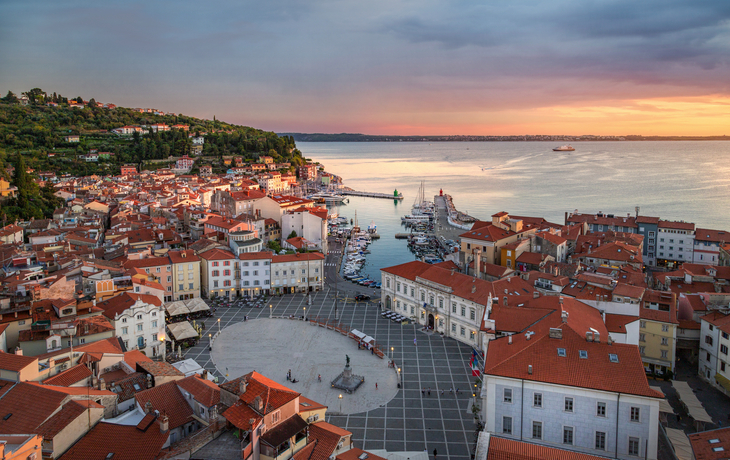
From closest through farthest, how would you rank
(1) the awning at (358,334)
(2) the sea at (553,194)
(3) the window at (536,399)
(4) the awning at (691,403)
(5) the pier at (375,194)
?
(3) the window at (536,399)
(4) the awning at (691,403)
(1) the awning at (358,334)
(2) the sea at (553,194)
(5) the pier at (375,194)

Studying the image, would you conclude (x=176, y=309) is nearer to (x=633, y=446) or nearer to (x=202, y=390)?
(x=202, y=390)

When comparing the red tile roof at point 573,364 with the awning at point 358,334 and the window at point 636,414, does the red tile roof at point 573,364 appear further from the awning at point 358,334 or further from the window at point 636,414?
the awning at point 358,334

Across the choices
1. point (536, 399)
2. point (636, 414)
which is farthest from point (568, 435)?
point (636, 414)

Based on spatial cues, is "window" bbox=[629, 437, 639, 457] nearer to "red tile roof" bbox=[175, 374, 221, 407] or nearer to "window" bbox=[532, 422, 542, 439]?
"window" bbox=[532, 422, 542, 439]

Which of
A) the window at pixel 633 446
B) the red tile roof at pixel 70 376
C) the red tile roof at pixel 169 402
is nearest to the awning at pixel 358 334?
the red tile roof at pixel 169 402

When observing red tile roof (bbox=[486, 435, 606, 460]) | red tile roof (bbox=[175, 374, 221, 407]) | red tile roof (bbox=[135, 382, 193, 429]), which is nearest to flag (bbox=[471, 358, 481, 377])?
red tile roof (bbox=[486, 435, 606, 460])

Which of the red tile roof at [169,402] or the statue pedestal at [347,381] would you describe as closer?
the red tile roof at [169,402]
